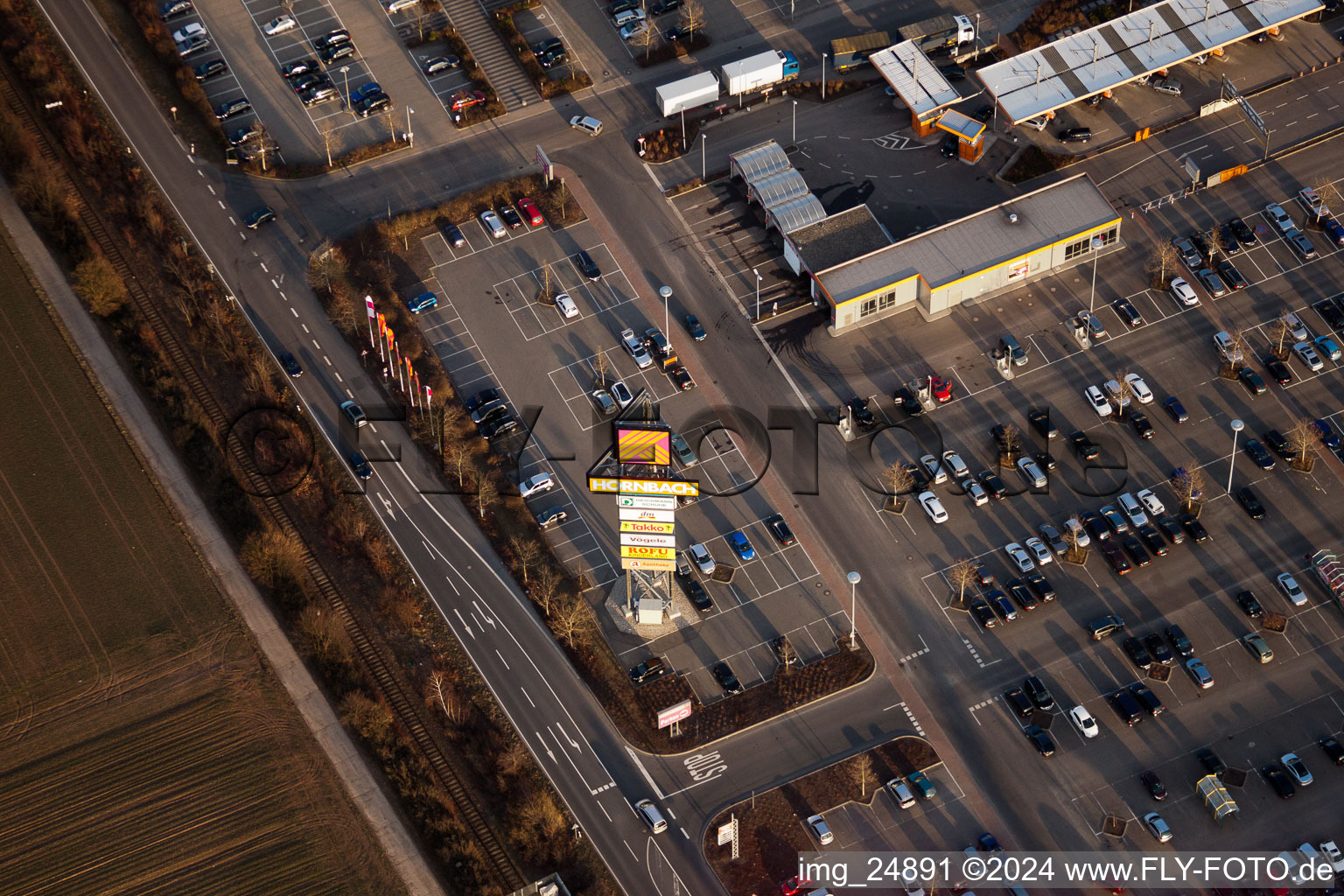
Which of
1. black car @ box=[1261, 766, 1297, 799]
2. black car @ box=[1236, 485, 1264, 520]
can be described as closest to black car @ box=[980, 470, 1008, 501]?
black car @ box=[1236, 485, 1264, 520]

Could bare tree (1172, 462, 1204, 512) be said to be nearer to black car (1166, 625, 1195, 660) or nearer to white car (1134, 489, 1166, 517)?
white car (1134, 489, 1166, 517)

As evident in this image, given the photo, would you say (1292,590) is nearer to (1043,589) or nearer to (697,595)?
(1043,589)

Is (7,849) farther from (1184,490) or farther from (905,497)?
(1184,490)

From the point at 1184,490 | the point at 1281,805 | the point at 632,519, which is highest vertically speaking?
the point at 632,519

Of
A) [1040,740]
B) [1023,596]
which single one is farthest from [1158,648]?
[1040,740]

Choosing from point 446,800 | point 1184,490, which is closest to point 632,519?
point 446,800

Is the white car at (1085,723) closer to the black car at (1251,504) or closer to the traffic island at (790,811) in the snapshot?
the traffic island at (790,811)

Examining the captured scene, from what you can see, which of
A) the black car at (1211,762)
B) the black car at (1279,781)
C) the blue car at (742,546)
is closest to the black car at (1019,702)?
the black car at (1211,762)

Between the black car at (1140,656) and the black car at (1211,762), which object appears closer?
the black car at (1211,762)
